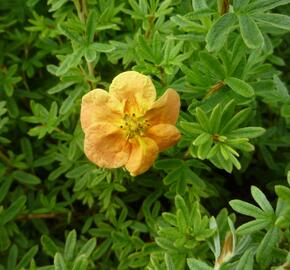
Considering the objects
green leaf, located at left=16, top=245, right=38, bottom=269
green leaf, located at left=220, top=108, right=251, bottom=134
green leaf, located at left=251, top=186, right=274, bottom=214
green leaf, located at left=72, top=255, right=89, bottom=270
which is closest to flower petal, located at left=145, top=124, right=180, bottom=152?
green leaf, located at left=220, top=108, right=251, bottom=134

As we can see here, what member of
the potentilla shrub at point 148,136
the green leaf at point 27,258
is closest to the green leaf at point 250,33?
the potentilla shrub at point 148,136

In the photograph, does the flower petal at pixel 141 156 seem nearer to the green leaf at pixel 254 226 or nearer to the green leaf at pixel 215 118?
the green leaf at pixel 215 118

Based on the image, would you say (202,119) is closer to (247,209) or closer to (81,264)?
(247,209)

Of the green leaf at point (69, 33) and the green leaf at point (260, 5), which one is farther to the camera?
the green leaf at point (69, 33)

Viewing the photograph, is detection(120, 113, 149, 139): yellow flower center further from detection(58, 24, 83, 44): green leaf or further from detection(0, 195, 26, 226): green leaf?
detection(0, 195, 26, 226): green leaf

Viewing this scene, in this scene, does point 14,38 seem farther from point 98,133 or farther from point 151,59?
point 98,133
